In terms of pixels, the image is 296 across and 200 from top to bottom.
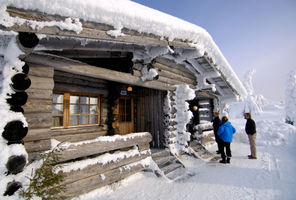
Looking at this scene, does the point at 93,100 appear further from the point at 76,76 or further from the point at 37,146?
the point at 37,146

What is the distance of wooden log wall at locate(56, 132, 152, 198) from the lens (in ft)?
9.79

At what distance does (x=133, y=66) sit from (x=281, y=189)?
16.1 ft

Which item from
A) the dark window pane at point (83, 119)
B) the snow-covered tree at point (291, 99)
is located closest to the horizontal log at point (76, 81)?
the dark window pane at point (83, 119)

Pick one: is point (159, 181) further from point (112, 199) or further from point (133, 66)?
point (133, 66)

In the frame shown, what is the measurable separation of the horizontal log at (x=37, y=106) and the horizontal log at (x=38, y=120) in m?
0.07

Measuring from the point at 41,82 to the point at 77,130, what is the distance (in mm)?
2437

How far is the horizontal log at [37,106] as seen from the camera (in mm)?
2541

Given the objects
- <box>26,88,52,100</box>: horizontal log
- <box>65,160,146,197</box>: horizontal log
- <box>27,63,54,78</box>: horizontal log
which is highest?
<box>27,63,54,78</box>: horizontal log

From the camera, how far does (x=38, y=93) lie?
265 centimetres

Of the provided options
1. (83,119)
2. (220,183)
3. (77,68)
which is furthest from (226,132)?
(77,68)

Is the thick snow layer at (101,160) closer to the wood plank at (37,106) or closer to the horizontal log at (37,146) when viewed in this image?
the horizontal log at (37,146)

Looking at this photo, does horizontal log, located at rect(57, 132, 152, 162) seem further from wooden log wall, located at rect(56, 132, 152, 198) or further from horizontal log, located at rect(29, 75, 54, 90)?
horizontal log, located at rect(29, 75, 54, 90)

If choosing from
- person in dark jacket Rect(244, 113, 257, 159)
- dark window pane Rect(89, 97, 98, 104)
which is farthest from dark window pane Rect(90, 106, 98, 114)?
person in dark jacket Rect(244, 113, 257, 159)

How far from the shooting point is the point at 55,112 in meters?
4.49
